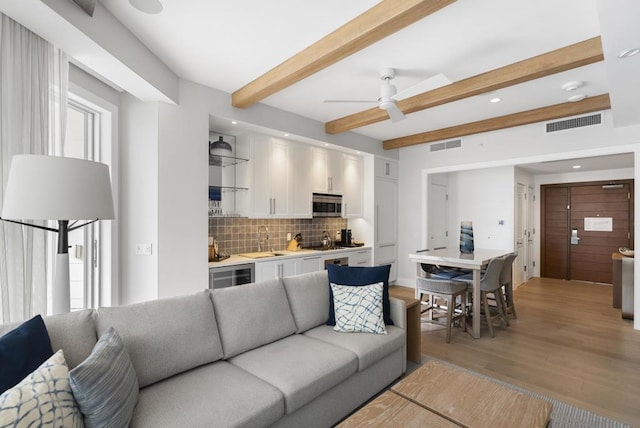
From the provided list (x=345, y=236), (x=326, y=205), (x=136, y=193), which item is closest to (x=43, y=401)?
(x=136, y=193)

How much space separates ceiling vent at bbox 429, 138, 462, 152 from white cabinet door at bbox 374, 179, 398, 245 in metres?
0.94

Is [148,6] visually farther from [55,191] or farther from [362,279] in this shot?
[362,279]

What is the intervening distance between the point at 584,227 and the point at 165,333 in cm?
781

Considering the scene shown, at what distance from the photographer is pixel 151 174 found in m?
3.01

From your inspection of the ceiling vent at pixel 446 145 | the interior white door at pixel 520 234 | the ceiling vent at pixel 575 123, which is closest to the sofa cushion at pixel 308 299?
the ceiling vent at pixel 446 145

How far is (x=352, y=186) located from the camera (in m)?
5.48

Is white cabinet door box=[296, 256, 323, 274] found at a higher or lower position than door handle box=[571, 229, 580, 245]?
lower

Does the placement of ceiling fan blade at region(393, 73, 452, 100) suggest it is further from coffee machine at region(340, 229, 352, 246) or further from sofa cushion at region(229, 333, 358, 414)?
coffee machine at region(340, 229, 352, 246)

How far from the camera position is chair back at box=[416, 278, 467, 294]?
11.3 ft

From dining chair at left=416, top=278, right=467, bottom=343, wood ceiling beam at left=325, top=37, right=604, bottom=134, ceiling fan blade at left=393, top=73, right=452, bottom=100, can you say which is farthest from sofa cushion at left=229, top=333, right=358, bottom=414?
wood ceiling beam at left=325, top=37, right=604, bottom=134

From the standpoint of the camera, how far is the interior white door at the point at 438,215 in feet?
19.3

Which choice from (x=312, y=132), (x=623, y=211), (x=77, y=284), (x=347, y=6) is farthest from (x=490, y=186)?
(x=77, y=284)

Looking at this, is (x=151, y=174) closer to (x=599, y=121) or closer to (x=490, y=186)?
(x=599, y=121)

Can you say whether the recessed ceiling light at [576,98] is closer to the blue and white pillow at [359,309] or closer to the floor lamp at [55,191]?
the blue and white pillow at [359,309]
